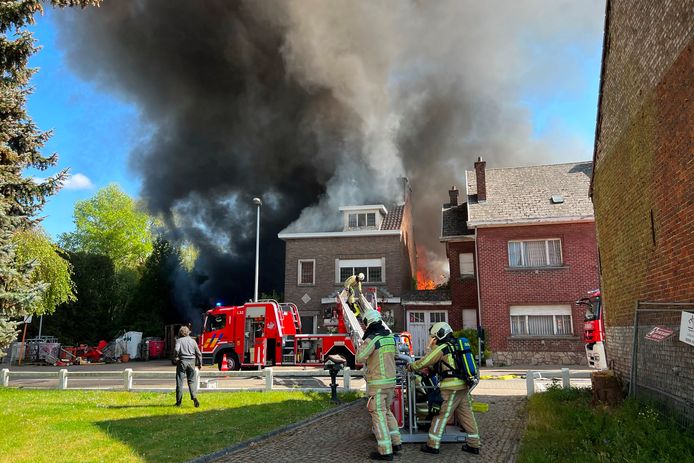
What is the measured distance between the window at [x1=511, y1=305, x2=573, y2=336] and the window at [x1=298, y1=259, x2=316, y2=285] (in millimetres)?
9756

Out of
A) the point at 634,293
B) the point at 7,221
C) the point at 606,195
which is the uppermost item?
the point at 606,195

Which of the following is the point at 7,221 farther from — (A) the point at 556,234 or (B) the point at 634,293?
(A) the point at 556,234

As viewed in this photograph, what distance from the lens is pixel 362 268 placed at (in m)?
24.5

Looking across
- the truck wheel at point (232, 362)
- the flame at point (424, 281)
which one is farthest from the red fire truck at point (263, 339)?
the flame at point (424, 281)

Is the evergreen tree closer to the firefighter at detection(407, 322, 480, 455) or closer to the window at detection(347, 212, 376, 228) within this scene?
the firefighter at detection(407, 322, 480, 455)

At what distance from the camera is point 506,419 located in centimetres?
800

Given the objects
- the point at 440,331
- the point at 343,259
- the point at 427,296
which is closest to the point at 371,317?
the point at 440,331

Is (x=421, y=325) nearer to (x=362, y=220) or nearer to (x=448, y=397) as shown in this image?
(x=362, y=220)

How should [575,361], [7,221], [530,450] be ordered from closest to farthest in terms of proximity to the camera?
[530,450] < [7,221] < [575,361]

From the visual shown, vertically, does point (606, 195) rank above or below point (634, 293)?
above

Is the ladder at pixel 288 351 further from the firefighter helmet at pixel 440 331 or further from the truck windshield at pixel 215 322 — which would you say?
the firefighter helmet at pixel 440 331

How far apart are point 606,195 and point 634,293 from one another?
8.03 feet

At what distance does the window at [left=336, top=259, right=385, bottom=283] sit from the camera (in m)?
24.3

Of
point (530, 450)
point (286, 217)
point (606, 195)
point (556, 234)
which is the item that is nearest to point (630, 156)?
point (606, 195)
